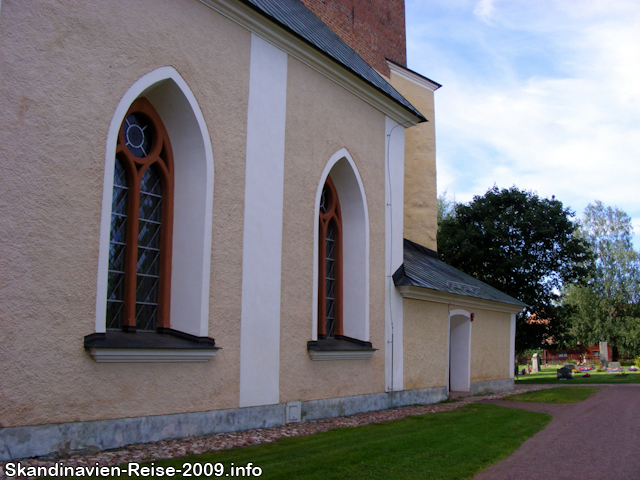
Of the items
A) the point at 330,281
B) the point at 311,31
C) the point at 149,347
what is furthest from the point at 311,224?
the point at 311,31

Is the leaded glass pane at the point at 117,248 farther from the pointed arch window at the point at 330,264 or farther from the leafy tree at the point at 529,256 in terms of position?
the leafy tree at the point at 529,256

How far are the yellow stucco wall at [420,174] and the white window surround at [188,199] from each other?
11.9 meters

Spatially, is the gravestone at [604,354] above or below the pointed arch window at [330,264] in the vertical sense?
below

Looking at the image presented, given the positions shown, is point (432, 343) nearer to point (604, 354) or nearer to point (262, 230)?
point (262, 230)

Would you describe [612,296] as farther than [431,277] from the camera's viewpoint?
Yes

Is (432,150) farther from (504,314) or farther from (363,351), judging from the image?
(363,351)

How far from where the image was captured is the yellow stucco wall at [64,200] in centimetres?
647

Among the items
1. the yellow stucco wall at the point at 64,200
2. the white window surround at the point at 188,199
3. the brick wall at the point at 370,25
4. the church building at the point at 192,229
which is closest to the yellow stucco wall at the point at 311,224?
the church building at the point at 192,229

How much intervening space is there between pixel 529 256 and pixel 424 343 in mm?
16961

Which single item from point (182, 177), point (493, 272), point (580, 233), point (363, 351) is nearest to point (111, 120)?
point (182, 177)

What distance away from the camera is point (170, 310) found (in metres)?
8.87

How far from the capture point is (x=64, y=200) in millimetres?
6996

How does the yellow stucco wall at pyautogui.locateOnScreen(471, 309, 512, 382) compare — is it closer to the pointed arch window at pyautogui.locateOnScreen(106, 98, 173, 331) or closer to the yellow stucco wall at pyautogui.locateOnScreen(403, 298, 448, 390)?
the yellow stucco wall at pyautogui.locateOnScreen(403, 298, 448, 390)

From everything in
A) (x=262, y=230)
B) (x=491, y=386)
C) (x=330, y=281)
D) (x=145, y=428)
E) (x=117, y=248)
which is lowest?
(x=491, y=386)
